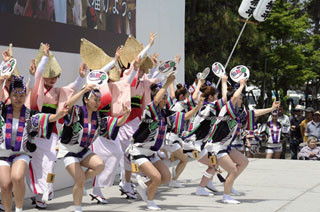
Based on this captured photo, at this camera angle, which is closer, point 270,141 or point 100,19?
point 100,19

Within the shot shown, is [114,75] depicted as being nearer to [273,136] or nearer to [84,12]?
[84,12]

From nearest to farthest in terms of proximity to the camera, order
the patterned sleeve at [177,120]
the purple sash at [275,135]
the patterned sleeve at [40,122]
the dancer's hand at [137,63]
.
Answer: the patterned sleeve at [40,122]
the patterned sleeve at [177,120]
the dancer's hand at [137,63]
the purple sash at [275,135]

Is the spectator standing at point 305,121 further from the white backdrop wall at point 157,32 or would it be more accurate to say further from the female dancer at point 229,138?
the female dancer at point 229,138

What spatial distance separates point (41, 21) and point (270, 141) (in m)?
7.74

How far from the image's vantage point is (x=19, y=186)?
6660 mm

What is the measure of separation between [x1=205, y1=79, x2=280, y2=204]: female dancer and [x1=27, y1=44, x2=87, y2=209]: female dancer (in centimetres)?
202

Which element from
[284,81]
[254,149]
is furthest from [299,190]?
[284,81]

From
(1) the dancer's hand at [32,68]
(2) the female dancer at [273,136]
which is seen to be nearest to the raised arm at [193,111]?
(1) the dancer's hand at [32,68]

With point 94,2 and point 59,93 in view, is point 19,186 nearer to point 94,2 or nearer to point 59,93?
point 59,93

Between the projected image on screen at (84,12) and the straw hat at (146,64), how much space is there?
4.59 feet

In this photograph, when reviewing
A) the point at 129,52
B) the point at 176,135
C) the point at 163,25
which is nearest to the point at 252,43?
the point at 163,25

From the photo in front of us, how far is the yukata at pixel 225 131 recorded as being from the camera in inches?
350

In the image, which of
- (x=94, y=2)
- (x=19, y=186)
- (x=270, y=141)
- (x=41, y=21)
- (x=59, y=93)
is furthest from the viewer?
(x=270, y=141)

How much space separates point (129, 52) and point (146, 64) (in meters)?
0.45
